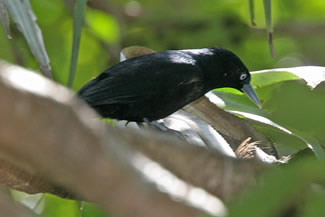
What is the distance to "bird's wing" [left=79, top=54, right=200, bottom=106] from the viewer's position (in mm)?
3066

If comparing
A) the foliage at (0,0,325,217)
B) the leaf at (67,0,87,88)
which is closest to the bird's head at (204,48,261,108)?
the foliage at (0,0,325,217)

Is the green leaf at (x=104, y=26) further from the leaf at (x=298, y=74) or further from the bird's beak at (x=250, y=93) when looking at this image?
the leaf at (x=298, y=74)

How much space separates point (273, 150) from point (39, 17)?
2468mm

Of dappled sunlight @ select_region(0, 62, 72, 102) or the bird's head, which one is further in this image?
the bird's head

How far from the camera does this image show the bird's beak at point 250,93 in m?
3.08

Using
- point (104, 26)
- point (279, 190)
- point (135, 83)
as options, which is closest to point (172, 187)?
point (279, 190)

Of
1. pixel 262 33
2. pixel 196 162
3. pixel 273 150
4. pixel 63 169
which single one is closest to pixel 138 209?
pixel 63 169

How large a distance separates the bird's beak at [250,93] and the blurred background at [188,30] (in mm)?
1371

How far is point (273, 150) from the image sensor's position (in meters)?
2.56

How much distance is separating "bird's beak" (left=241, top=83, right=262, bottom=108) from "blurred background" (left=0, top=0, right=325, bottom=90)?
1371 millimetres

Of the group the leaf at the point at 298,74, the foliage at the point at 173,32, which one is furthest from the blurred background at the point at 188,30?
the leaf at the point at 298,74

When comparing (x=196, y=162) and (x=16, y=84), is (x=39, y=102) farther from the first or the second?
(x=196, y=162)

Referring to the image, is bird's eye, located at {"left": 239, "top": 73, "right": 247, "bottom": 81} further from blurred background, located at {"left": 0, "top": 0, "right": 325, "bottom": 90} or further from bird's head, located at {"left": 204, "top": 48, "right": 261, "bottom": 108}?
blurred background, located at {"left": 0, "top": 0, "right": 325, "bottom": 90}

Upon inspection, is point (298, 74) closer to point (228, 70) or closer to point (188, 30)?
point (228, 70)
